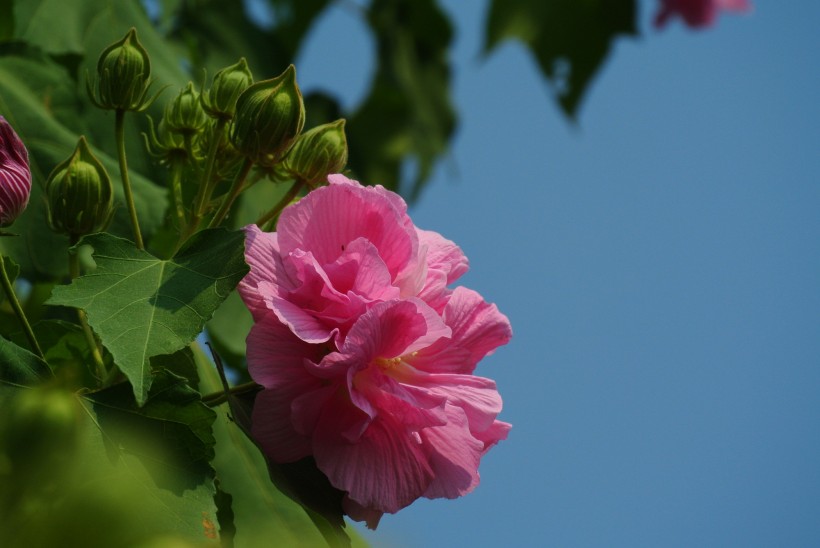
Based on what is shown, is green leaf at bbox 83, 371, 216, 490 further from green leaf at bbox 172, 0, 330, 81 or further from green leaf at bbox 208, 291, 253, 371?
green leaf at bbox 172, 0, 330, 81

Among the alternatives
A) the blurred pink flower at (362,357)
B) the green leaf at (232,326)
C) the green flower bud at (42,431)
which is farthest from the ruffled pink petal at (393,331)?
the green leaf at (232,326)

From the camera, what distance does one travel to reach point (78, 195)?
509 millimetres

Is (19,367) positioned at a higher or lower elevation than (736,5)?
lower

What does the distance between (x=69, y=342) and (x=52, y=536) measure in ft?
1.28

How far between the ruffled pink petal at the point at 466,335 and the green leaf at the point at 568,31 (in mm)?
1029

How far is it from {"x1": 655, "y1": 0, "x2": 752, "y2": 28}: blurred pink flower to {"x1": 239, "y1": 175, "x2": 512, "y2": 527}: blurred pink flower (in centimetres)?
121

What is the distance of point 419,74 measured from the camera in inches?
68.8

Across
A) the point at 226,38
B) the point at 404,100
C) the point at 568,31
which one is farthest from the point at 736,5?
the point at 226,38

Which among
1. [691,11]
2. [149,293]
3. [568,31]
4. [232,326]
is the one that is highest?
[691,11]

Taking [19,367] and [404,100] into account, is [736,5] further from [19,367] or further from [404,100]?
[19,367]

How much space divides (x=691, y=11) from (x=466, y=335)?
1.22 m

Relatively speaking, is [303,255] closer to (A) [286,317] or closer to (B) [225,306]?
(A) [286,317]

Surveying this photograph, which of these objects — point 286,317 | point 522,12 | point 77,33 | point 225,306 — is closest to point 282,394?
point 286,317

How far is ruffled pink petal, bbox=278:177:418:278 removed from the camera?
50cm
